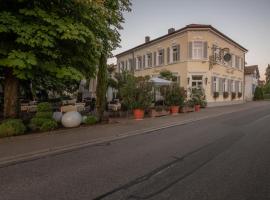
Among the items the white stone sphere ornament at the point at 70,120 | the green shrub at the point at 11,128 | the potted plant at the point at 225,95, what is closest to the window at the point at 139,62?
the potted plant at the point at 225,95

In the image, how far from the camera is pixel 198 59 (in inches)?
1136

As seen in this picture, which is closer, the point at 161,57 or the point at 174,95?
the point at 174,95

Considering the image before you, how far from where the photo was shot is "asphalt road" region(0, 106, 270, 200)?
452 cm

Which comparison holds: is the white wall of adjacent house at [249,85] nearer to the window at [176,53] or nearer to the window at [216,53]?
the window at [216,53]

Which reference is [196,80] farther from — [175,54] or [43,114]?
[43,114]

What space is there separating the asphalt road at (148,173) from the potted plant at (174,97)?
10.5 meters

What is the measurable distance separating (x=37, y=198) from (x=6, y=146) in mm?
4494

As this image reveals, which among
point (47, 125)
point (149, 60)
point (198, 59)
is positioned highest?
point (149, 60)

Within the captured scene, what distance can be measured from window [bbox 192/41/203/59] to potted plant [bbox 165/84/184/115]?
11.0m

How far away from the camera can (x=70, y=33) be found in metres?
9.62

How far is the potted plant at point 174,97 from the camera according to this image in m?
19.1

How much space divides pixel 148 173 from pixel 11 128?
634 cm

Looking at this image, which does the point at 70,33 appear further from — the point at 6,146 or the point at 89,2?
the point at 6,146

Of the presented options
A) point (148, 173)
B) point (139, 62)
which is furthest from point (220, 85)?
point (148, 173)
